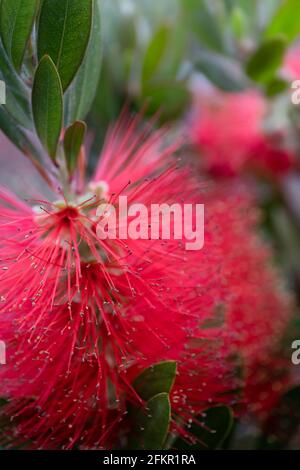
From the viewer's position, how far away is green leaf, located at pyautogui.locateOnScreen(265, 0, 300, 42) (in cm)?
142

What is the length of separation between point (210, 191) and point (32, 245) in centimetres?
48

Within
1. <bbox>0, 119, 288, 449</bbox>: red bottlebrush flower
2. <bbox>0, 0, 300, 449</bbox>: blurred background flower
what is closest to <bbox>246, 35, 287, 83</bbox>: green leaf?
<bbox>0, 0, 300, 449</bbox>: blurred background flower

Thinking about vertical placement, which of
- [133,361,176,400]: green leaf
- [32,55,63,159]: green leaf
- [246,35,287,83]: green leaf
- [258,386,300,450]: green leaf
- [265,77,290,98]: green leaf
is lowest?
[258,386,300,450]: green leaf

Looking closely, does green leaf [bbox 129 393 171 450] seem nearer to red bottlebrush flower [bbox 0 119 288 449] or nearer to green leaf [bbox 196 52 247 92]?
red bottlebrush flower [bbox 0 119 288 449]

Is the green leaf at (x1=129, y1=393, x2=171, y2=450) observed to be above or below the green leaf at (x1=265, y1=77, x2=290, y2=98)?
below

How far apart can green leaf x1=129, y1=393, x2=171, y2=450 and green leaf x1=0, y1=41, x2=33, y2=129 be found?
0.45 m

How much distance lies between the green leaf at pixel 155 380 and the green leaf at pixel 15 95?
0.41m

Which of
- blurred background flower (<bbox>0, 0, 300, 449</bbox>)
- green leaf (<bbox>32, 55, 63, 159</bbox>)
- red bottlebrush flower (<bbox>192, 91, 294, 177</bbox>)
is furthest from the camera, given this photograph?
red bottlebrush flower (<bbox>192, 91, 294, 177</bbox>)

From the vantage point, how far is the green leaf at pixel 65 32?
0.88 meters

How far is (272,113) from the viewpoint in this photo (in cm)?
157

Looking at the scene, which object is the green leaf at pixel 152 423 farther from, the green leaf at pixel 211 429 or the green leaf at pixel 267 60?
the green leaf at pixel 267 60

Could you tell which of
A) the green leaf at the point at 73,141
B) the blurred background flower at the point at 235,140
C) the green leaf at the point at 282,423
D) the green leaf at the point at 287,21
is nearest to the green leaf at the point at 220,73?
the blurred background flower at the point at 235,140

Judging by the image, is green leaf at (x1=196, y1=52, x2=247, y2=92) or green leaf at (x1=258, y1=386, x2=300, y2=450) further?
green leaf at (x1=196, y1=52, x2=247, y2=92)

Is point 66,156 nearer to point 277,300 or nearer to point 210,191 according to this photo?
point 210,191
